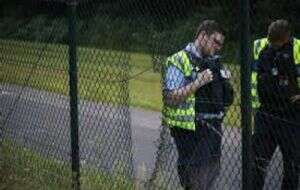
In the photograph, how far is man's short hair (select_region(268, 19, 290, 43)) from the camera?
18.8ft

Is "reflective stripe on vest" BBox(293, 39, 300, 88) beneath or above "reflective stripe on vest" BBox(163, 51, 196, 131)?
above

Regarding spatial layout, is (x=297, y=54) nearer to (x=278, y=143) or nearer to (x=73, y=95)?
(x=278, y=143)

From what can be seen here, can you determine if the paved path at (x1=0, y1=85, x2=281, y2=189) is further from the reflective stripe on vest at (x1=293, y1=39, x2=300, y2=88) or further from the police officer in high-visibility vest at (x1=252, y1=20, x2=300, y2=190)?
the reflective stripe on vest at (x1=293, y1=39, x2=300, y2=88)

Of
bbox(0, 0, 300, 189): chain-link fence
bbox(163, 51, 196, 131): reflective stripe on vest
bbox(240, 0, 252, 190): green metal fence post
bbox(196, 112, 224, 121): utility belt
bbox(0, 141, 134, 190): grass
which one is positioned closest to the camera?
bbox(240, 0, 252, 190): green metal fence post

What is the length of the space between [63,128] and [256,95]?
1.86 metres

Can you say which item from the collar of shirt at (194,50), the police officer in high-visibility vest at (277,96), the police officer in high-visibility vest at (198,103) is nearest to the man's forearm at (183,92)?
the police officer in high-visibility vest at (198,103)

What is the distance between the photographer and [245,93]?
15.2 ft

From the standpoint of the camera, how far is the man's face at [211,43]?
541cm

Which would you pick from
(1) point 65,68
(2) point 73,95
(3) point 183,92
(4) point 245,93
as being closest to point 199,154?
(3) point 183,92

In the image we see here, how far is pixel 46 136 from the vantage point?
23.6ft

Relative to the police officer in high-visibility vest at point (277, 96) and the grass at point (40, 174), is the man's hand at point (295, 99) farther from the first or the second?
the grass at point (40, 174)

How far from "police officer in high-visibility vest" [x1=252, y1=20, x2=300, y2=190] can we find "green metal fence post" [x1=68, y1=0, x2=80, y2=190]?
52.1 inches

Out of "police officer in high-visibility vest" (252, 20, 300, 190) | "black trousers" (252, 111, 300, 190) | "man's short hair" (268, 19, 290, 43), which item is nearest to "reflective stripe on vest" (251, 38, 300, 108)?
"police officer in high-visibility vest" (252, 20, 300, 190)

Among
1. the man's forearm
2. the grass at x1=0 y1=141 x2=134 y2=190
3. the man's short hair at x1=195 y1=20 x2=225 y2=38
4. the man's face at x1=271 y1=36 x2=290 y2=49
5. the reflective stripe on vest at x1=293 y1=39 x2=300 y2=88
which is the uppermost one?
the man's short hair at x1=195 y1=20 x2=225 y2=38
